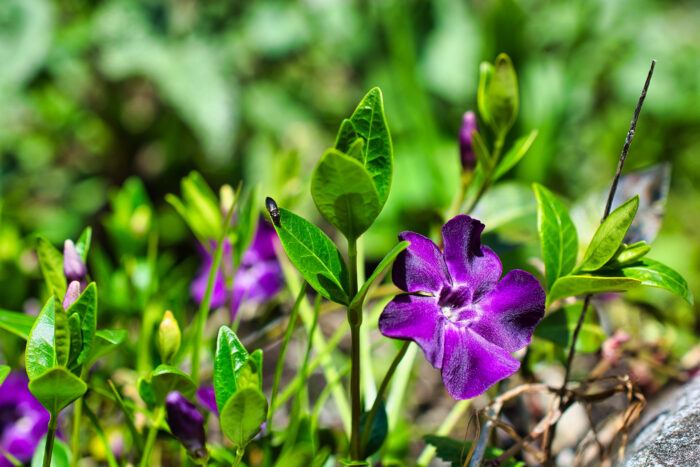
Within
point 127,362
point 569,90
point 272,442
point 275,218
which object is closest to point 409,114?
point 569,90

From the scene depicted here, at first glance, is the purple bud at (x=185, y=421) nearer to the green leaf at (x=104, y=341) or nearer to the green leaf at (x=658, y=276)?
the green leaf at (x=104, y=341)

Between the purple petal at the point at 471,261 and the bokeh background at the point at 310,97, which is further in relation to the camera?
the bokeh background at the point at 310,97

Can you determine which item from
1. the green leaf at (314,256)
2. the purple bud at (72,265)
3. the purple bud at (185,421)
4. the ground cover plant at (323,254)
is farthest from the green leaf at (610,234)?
the purple bud at (72,265)

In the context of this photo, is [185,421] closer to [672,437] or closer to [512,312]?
[512,312]

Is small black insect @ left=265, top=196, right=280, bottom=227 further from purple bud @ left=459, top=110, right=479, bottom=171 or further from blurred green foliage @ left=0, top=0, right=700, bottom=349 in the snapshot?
blurred green foliage @ left=0, top=0, right=700, bottom=349

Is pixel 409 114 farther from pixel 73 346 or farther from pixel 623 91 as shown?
pixel 73 346

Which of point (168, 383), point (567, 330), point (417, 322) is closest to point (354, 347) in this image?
point (417, 322)

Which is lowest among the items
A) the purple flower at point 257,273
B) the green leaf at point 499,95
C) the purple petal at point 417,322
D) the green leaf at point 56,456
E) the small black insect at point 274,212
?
the green leaf at point 56,456
